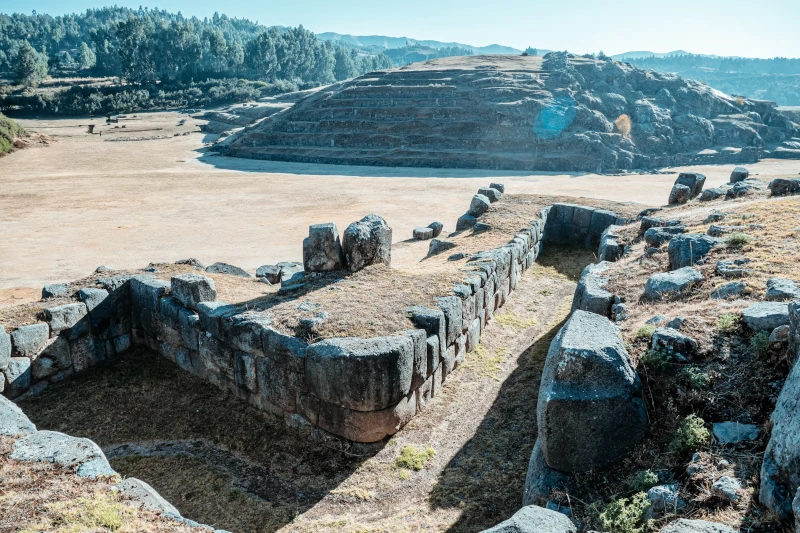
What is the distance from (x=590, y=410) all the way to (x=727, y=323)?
2.11 m

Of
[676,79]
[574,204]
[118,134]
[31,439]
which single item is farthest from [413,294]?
[676,79]

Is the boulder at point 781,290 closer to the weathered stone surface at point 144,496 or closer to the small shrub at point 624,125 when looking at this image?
the weathered stone surface at point 144,496

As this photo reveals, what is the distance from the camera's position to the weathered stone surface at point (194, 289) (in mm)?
8953

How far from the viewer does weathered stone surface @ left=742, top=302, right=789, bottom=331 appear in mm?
5625

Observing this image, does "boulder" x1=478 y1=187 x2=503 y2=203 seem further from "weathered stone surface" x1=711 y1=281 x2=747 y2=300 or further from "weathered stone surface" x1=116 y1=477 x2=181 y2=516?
"weathered stone surface" x1=116 y1=477 x2=181 y2=516

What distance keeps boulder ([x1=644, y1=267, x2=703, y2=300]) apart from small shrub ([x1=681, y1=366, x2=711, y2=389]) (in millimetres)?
2372

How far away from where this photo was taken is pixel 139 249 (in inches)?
734

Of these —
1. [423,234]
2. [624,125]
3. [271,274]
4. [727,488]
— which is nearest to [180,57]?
[624,125]

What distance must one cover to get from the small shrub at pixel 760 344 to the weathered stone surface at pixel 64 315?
9.89 meters

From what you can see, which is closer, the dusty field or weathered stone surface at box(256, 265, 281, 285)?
weathered stone surface at box(256, 265, 281, 285)

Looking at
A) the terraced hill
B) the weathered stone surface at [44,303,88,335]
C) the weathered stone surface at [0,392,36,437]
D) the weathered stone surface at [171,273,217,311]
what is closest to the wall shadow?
the weathered stone surface at [44,303,88,335]

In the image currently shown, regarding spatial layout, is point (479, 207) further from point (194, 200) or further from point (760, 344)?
point (194, 200)

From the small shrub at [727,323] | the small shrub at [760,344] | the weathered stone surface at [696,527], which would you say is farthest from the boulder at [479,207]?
the weathered stone surface at [696,527]

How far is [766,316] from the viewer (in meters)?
5.74
